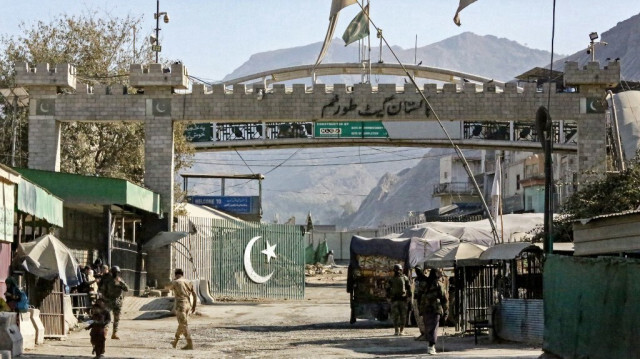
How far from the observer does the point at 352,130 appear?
49.4 meters

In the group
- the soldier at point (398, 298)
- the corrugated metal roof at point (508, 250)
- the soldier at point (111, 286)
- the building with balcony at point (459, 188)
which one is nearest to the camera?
the soldier at point (111, 286)

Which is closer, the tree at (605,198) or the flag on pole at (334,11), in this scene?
the tree at (605,198)

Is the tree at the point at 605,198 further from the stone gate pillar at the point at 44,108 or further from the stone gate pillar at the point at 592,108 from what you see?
the stone gate pillar at the point at 44,108

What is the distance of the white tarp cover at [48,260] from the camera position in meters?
22.1

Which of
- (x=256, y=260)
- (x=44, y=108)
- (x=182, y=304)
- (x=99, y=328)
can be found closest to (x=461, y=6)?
(x=182, y=304)

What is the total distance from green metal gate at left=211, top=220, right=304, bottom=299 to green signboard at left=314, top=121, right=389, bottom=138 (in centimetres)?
989

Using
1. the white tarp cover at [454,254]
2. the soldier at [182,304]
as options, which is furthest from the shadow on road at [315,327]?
the soldier at [182,304]

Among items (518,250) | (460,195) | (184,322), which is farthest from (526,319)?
(460,195)

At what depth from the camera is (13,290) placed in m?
19.9

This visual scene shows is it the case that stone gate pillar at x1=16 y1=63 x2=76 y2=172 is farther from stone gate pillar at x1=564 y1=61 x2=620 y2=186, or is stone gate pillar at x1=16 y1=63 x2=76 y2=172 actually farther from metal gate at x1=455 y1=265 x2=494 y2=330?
metal gate at x1=455 y1=265 x2=494 y2=330

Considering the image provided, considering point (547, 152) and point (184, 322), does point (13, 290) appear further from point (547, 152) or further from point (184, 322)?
point (547, 152)

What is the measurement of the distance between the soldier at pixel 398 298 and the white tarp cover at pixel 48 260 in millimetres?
6782

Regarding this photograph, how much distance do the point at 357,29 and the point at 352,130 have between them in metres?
6.38

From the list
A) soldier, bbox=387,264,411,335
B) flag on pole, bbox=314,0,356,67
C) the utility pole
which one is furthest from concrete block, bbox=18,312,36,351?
flag on pole, bbox=314,0,356,67
